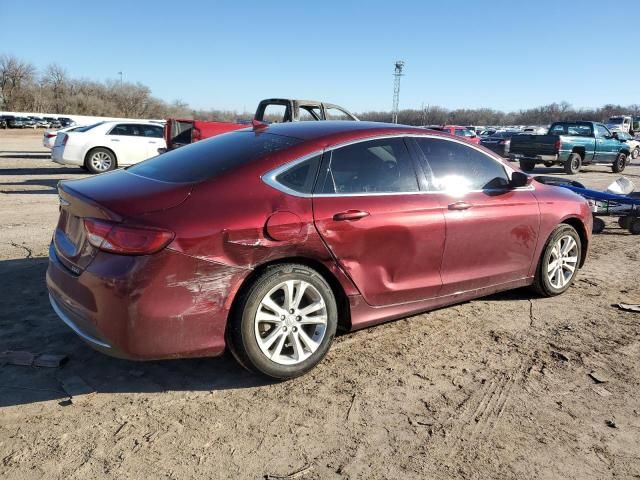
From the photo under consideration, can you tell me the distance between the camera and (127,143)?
1491 cm

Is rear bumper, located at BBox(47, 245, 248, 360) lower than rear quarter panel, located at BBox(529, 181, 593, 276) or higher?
lower

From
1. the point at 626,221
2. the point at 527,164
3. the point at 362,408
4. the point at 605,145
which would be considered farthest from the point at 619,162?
the point at 362,408

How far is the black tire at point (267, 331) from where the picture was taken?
10.4 feet

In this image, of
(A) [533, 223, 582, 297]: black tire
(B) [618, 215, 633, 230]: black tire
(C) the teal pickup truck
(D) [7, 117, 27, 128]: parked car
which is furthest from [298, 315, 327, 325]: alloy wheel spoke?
(D) [7, 117, 27, 128]: parked car

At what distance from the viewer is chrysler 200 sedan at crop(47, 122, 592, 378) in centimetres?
299

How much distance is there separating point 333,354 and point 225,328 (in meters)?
0.97

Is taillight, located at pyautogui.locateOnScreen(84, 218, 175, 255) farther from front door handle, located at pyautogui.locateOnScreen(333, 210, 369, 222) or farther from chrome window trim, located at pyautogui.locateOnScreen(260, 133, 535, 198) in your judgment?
front door handle, located at pyautogui.locateOnScreen(333, 210, 369, 222)

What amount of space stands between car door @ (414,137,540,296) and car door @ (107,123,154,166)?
1212cm

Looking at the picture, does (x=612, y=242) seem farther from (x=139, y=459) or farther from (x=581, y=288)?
(x=139, y=459)

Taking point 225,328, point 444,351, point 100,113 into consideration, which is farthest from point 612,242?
point 100,113

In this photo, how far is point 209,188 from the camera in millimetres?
3219

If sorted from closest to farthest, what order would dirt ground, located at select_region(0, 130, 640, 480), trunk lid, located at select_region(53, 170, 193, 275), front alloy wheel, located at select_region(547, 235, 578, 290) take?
dirt ground, located at select_region(0, 130, 640, 480) < trunk lid, located at select_region(53, 170, 193, 275) < front alloy wheel, located at select_region(547, 235, 578, 290)

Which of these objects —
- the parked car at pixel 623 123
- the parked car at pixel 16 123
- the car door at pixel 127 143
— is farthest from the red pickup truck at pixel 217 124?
the parked car at pixel 16 123

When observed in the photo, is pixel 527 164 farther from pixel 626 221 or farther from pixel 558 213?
pixel 558 213
